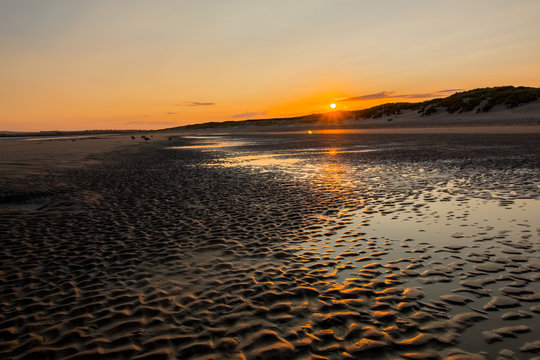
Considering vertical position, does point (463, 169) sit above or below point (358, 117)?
below

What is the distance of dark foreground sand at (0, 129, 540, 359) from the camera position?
477 centimetres

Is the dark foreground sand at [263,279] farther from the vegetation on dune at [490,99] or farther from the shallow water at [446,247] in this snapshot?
the vegetation on dune at [490,99]

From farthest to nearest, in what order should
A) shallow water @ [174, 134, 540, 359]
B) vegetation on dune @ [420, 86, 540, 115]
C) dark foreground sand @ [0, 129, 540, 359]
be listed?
1. vegetation on dune @ [420, 86, 540, 115]
2. shallow water @ [174, 134, 540, 359]
3. dark foreground sand @ [0, 129, 540, 359]

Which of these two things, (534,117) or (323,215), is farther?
(534,117)

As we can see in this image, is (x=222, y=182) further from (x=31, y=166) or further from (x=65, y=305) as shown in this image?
(x=31, y=166)

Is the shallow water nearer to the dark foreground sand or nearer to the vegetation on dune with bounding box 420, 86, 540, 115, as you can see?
the dark foreground sand

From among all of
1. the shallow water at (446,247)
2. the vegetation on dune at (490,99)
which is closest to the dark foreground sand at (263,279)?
the shallow water at (446,247)

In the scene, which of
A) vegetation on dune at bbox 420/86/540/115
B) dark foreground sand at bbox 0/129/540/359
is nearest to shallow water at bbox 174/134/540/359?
dark foreground sand at bbox 0/129/540/359

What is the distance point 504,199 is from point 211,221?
34.0 feet

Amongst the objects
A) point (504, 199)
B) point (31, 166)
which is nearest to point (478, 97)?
point (504, 199)

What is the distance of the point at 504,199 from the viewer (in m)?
12.1

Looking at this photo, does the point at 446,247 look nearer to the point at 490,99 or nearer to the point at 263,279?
the point at 263,279

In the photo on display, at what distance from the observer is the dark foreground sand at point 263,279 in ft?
15.7

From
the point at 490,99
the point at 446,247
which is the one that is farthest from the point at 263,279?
the point at 490,99
